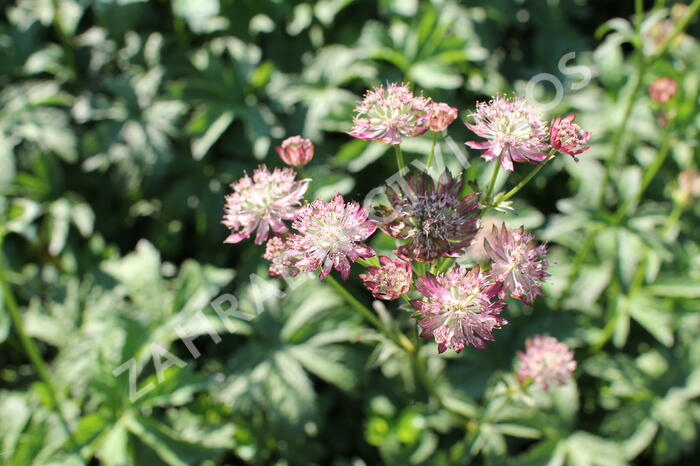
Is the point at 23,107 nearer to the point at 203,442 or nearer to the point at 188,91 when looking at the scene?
the point at 188,91

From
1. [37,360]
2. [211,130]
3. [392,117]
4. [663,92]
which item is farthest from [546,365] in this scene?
[37,360]

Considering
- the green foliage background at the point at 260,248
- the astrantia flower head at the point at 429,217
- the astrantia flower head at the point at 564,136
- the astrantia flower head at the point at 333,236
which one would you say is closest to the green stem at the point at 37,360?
the green foliage background at the point at 260,248

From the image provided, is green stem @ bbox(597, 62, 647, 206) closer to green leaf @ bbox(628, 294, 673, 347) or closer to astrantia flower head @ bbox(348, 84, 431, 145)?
green leaf @ bbox(628, 294, 673, 347)

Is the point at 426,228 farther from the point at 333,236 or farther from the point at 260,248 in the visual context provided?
the point at 260,248

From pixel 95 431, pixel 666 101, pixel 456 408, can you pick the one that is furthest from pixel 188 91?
pixel 666 101

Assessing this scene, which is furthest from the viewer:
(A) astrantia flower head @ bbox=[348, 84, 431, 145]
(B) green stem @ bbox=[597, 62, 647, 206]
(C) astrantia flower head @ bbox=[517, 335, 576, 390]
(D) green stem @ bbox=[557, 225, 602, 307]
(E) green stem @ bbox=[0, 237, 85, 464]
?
(D) green stem @ bbox=[557, 225, 602, 307]

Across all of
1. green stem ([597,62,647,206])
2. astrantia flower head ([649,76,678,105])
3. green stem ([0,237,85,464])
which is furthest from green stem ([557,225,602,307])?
green stem ([0,237,85,464])
